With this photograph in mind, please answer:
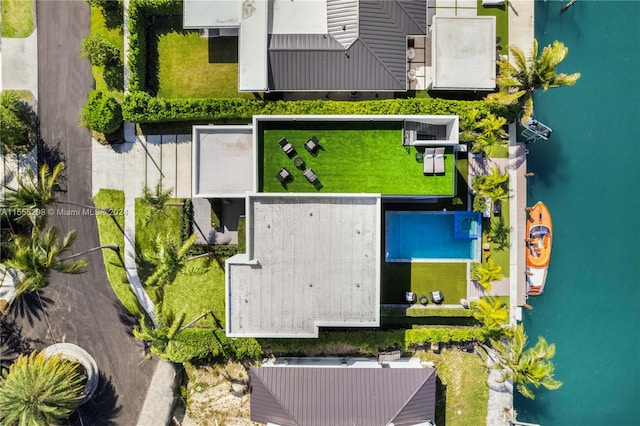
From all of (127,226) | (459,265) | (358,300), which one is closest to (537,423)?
(459,265)

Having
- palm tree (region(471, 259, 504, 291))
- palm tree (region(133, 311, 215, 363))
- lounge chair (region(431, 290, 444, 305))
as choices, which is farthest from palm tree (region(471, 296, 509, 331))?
palm tree (region(133, 311, 215, 363))

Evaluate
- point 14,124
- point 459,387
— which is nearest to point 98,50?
point 14,124

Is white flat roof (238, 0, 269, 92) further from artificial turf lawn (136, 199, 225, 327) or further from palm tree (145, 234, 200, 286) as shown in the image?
palm tree (145, 234, 200, 286)

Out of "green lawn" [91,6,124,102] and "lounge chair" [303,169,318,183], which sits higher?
"green lawn" [91,6,124,102]

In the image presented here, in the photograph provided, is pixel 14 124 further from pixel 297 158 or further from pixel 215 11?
pixel 297 158

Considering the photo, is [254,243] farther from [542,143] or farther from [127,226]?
[542,143]

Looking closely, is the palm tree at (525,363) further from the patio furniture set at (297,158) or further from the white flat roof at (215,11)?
the white flat roof at (215,11)
